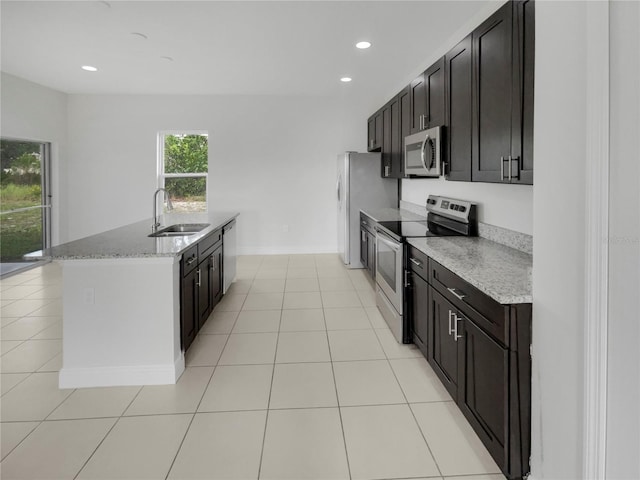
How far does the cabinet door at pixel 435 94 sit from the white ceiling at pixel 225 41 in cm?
50

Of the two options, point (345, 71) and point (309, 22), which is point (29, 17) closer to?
point (309, 22)

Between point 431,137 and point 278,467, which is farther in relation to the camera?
point 431,137

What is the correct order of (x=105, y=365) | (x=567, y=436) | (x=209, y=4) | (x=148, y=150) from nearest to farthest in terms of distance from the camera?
(x=567, y=436) < (x=105, y=365) < (x=209, y=4) < (x=148, y=150)

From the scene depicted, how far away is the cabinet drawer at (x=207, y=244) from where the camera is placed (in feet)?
10.9

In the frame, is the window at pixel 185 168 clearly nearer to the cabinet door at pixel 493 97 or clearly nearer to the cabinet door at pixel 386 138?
the cabinet door at pixel 386 138

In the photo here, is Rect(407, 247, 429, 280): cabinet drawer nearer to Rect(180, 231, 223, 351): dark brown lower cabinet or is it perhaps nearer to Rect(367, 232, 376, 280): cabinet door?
Rect(180, 231, 223, 351): dark brown lower cabinet

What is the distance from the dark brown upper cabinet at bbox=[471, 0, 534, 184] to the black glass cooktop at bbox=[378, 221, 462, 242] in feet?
2.24

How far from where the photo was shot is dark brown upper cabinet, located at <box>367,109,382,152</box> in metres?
5.71

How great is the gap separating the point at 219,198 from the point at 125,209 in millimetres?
1579

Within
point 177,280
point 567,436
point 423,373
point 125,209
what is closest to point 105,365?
point 177,280

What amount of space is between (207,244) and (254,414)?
5.61 ft

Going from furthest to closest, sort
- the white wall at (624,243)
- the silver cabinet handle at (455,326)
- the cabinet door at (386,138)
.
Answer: the cabinet door at (386,138)
the silver cabinet handle at (455,326)
the white wall at (624,243)

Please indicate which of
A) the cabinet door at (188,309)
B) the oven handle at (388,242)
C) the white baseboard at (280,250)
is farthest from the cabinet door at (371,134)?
the cabinet door at (188,309)

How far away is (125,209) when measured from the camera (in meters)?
6.90
